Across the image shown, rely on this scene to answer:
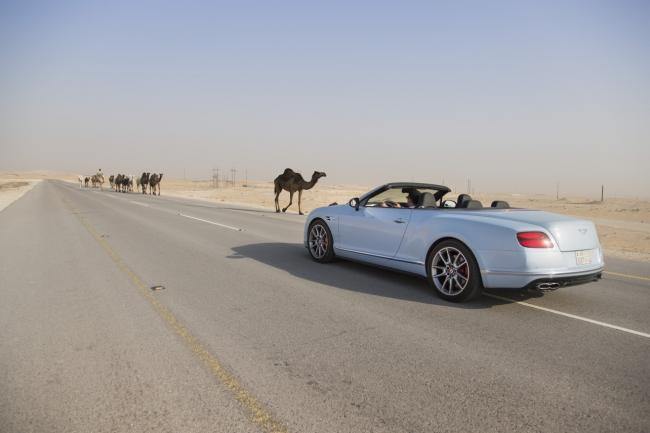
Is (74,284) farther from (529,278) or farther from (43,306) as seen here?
(529,278)

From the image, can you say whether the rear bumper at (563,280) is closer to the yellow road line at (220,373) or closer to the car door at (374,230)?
the car door at (374,230)

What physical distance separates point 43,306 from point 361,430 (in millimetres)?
4470

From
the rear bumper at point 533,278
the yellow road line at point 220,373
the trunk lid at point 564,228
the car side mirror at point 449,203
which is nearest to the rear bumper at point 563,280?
the rear bumper at point 533,278

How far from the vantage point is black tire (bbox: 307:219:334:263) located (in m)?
7.81

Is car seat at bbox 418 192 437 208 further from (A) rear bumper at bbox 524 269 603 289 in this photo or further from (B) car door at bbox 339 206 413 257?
Answer: (A) rear bumper at bbox 524 269 603 289

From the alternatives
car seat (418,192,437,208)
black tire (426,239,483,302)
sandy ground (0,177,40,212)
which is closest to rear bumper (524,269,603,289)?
black tire (426,239,483,302)

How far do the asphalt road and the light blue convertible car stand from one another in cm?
39

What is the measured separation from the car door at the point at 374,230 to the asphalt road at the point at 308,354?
20.0 inches

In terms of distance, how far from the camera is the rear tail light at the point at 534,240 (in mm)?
4952

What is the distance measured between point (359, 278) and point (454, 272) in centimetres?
169

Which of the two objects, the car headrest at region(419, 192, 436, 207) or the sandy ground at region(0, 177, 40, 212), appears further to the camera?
the sandy ground at region(0, 177, 40, 212)

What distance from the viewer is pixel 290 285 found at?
6258mm

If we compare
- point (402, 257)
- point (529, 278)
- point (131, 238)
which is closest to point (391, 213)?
point (402, 257)

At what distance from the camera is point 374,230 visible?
6816 mm
